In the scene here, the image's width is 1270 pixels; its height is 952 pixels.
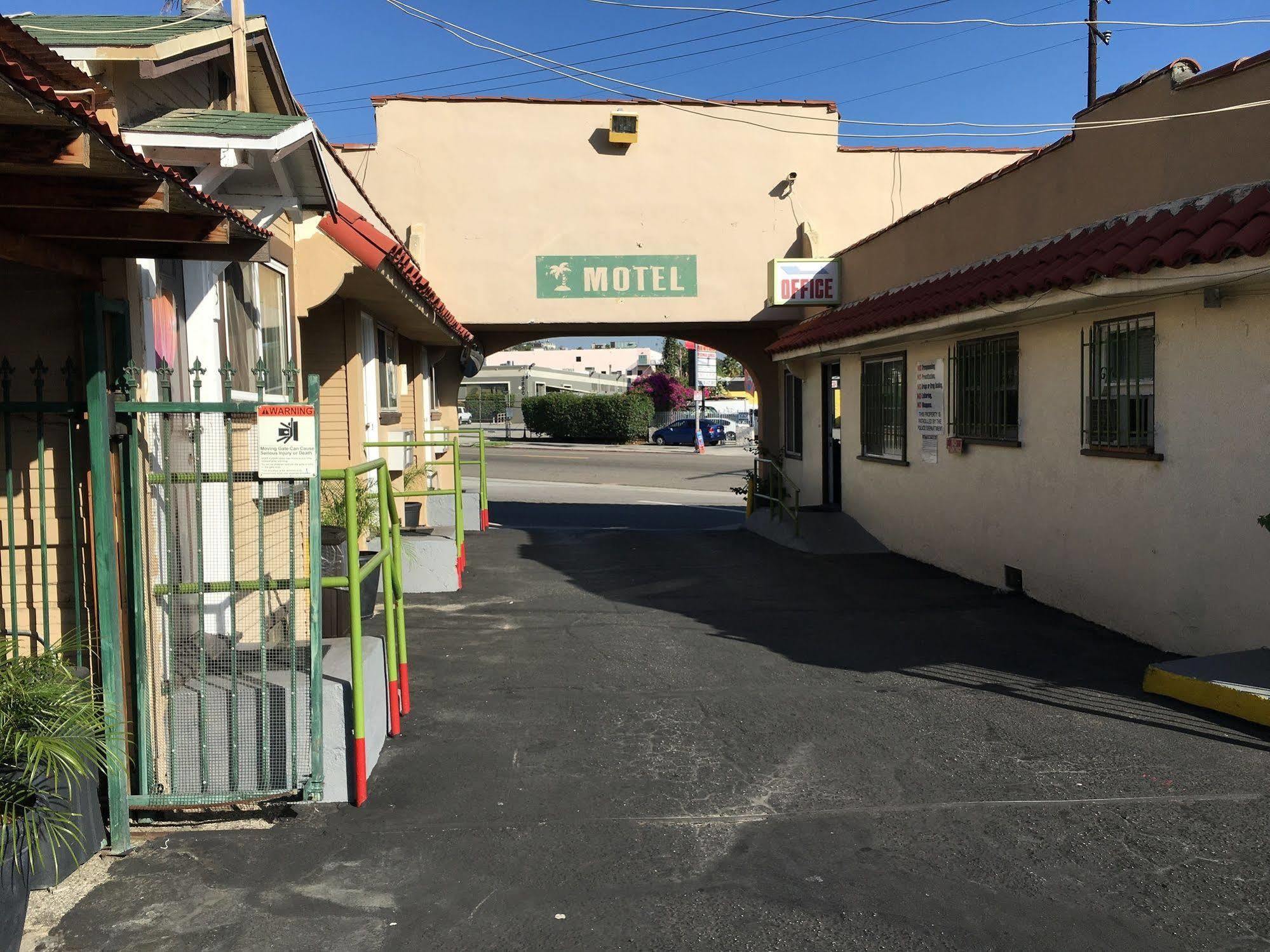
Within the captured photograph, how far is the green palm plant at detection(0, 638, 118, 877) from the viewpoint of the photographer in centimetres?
361

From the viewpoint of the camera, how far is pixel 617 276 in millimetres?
17406

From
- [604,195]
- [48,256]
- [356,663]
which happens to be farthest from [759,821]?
A: [604,195]

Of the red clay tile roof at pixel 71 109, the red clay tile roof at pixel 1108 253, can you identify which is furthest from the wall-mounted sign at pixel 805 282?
the red clay tile roof at pixel 71 109

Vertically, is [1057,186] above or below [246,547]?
above

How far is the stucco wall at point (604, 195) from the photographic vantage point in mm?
17078

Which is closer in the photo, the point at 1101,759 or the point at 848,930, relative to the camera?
the point at 848,930

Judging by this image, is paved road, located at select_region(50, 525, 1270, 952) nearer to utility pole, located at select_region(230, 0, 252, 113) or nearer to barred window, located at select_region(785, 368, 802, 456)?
utility pole, located at select_region(230, 0, 252, 113)

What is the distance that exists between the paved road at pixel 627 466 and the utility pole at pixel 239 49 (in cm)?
2089

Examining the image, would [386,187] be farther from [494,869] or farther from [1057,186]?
[494,869]

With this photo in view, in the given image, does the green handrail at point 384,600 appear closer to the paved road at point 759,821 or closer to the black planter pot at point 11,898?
the paved road at point 759,821

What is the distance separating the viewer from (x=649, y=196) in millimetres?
A: 17281

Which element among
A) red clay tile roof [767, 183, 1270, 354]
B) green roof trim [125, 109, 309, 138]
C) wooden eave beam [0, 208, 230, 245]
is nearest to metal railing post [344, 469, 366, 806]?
wooden eave beam [0, 208, 230, 245]

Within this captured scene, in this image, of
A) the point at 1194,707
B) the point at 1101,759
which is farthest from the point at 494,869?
the point at 1194,707

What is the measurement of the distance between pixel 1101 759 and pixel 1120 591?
10.5 ft
